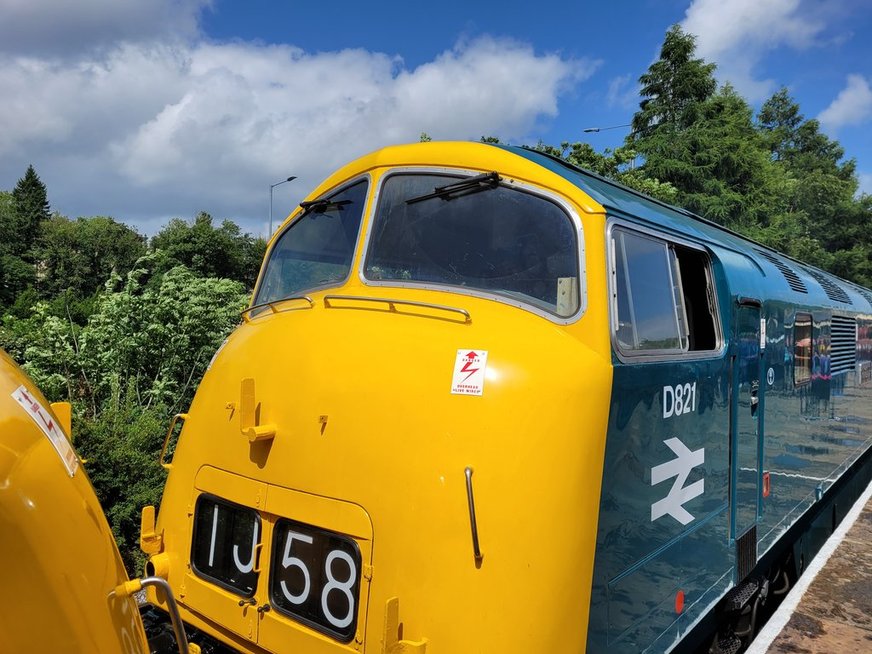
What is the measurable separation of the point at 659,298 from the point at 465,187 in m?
1.09

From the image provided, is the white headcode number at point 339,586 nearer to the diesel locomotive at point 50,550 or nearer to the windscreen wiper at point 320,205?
the diesel locomotive at point 50,550

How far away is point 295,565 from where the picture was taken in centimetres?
270

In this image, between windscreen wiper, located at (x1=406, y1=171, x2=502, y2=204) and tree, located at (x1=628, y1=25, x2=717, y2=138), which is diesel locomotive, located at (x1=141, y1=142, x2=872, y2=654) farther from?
tree, located at (x1=628, y1=25, x2=717, y2=138)

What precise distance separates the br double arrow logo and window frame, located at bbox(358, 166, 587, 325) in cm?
85

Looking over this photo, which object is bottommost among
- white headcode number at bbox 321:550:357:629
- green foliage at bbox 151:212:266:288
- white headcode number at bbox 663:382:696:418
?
white headcode number at bbox 321:550:357:629

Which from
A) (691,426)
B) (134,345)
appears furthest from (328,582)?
(134,345)

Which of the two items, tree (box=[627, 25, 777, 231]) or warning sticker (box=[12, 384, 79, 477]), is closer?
warning sticker (box=[12, 384, 79, 477])

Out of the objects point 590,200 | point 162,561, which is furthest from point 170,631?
point 590,200

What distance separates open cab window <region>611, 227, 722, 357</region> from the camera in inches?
111

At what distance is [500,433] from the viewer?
91.5 inches

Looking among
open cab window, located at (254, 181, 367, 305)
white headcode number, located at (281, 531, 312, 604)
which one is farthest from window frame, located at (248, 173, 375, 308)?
white headcode number, located at (281, 531, 312, 604)

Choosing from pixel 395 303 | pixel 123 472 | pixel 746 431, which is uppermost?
pixel 395 303

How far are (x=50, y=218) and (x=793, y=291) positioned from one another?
2938 inches

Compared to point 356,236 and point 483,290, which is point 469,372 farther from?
point 356,236
